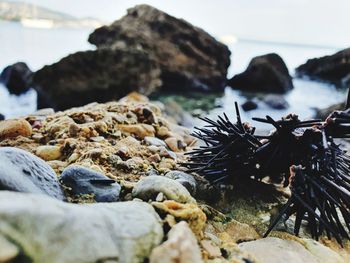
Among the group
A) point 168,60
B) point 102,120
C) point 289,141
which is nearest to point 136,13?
point 168,60

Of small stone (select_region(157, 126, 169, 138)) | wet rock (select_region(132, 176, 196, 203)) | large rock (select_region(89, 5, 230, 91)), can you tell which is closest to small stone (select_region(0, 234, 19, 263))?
wet rock (select_region(132, 176, 196, 203))

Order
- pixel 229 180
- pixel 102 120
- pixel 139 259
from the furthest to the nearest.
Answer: pixel 102 120
pixel 229 180
pixel 139 259

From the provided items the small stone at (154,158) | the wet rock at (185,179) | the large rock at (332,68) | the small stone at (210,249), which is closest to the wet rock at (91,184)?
the wet rock at (185,179)

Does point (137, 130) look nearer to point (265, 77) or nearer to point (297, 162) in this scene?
point (297, 162)

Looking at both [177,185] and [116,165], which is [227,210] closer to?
[177,185]

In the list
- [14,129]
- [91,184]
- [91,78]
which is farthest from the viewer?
[91,78]

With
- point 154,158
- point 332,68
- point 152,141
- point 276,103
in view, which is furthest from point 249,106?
point 332,68

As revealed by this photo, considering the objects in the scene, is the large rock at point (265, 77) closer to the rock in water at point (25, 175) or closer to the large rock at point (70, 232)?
the rock in water at point (25, 175)
